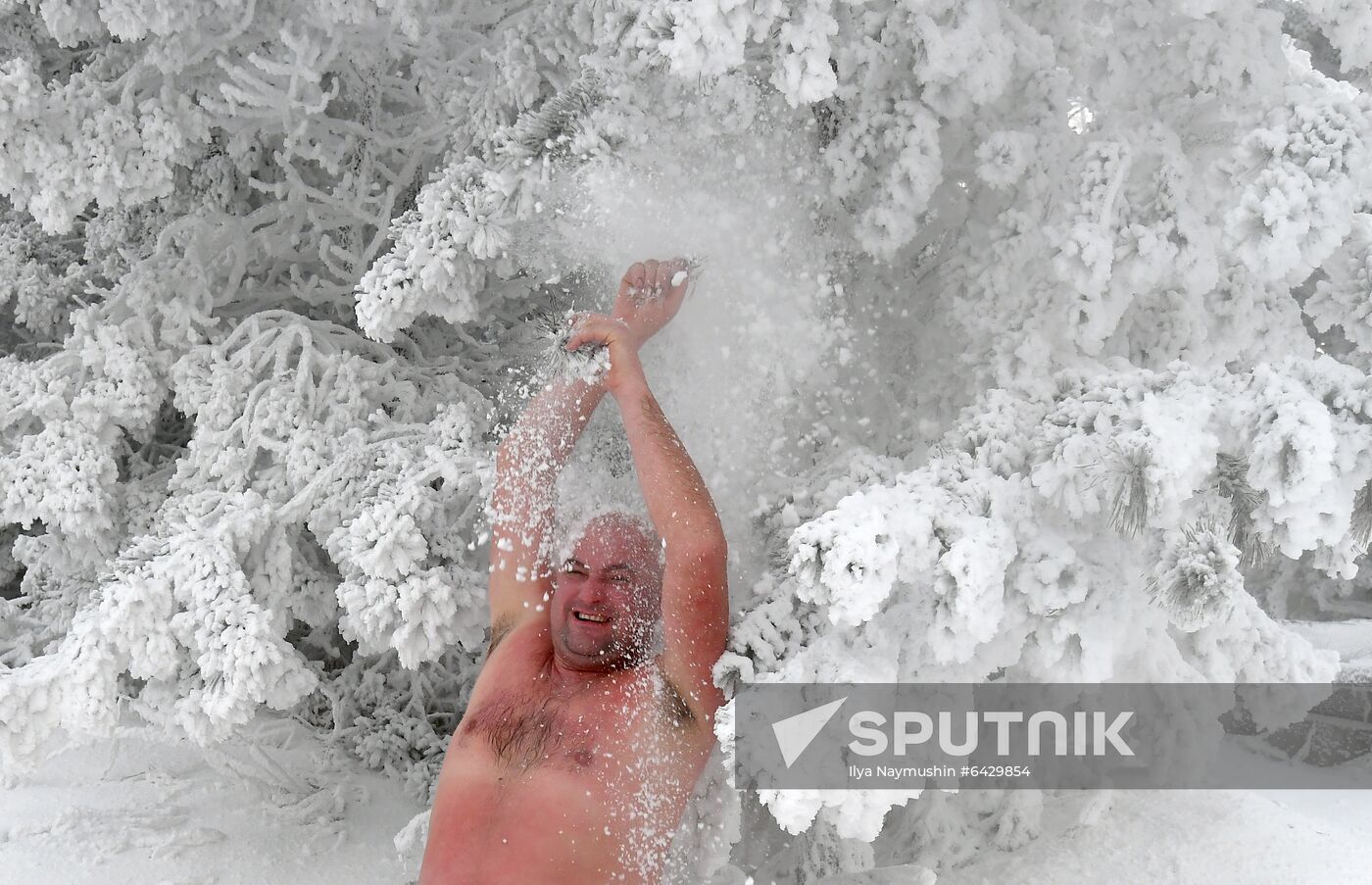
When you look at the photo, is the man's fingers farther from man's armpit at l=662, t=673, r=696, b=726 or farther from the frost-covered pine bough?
man's armpit at l=662, t=673, r=696, b=726

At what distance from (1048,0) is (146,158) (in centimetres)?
306

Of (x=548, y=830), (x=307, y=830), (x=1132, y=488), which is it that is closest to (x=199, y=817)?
(x=307, y=830)

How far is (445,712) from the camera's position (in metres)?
4.62

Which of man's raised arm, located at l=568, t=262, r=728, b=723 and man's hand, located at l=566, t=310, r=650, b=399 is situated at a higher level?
man's hand, located at l=566, t=310, r=650, b=399

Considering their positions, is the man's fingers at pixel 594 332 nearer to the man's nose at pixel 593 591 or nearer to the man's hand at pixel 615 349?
the man's hand at pixel 615 349

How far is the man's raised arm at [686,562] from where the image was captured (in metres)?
2.47

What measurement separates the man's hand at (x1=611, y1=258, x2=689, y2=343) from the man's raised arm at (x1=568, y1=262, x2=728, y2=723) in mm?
375

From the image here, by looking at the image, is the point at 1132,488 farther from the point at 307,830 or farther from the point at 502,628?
the point at 307,830

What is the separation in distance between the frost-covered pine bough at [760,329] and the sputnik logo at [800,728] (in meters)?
0.10

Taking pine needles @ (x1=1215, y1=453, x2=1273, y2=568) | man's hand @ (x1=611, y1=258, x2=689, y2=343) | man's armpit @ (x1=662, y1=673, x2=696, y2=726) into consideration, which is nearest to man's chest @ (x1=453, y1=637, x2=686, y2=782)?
man's armpit @ (x1=662, y1=673, x2=696, y2=726)

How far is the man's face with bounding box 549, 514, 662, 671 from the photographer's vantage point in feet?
8.68

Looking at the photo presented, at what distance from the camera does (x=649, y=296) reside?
2924 mm

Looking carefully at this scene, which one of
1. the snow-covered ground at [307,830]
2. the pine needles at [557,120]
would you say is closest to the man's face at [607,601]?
the snow-covered ground at [307,830]

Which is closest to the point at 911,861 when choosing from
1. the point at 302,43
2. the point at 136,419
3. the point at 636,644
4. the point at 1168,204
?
the point at 636,644
